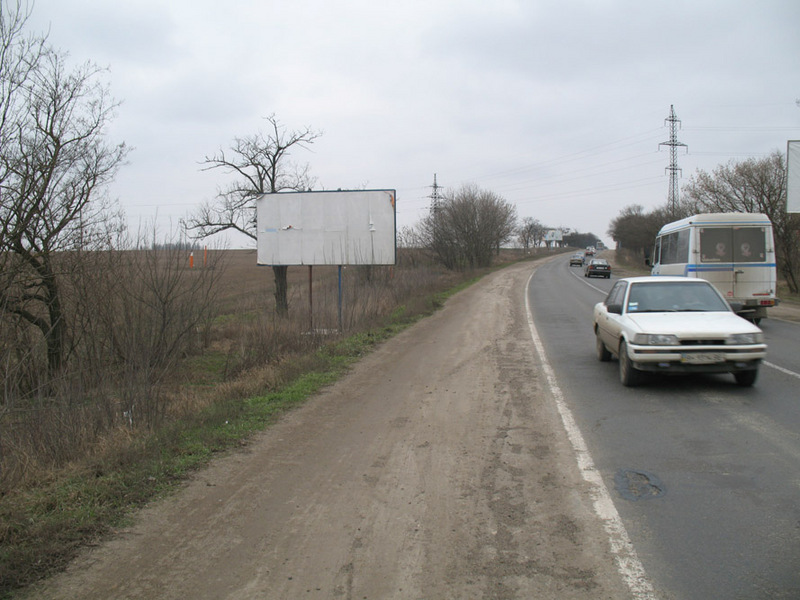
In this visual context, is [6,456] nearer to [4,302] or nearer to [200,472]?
[200,472]

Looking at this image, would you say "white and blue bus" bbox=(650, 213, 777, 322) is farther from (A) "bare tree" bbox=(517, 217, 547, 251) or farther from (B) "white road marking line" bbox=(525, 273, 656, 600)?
(A) "bare tree" bbox=(517, 217, 547, 251)

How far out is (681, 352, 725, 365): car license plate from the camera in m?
7.63

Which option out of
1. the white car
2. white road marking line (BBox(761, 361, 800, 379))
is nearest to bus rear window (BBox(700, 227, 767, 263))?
white road marking line (BBox(761, 361, 800, 379))

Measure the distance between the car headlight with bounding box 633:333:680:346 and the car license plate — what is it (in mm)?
216

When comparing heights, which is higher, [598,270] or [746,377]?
[598,270]

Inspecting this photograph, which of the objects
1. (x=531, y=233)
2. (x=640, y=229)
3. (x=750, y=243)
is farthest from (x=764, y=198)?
(x=531, y=233)

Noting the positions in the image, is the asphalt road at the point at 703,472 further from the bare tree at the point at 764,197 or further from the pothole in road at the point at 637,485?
the bare tree at the point at 764,197

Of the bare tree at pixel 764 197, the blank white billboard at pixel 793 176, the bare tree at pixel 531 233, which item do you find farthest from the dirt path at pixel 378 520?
the bare tree at pixel 531 233

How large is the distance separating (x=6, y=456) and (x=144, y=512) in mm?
2335

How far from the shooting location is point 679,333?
7781mm

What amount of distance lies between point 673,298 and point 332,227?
11810 millimetres

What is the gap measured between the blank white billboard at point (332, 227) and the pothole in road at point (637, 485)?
14329 mm

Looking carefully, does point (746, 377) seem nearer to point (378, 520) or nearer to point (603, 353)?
point (603, 353)

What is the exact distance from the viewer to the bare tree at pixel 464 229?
51156mm
